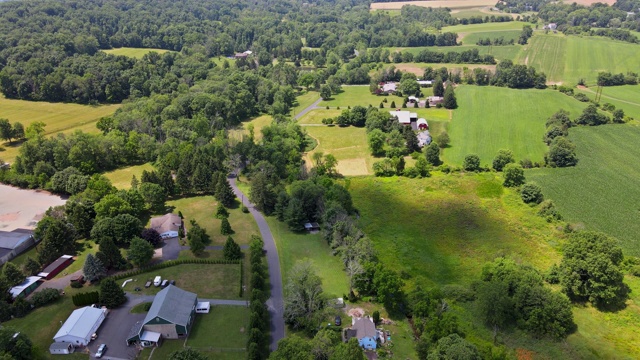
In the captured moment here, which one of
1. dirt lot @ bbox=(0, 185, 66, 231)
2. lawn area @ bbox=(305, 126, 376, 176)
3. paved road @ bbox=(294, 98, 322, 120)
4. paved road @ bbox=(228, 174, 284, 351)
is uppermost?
dirt lot @ bbox=(0, 185, 66, 231)

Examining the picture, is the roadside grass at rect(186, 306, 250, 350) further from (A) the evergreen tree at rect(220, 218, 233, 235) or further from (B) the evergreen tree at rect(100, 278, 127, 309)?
(A) the evergreen tree at rect(220, 218, 233, 235)

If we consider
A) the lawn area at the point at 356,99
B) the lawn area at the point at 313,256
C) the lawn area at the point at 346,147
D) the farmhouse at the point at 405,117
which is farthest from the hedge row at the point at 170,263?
the lawn area at the point at 356,99

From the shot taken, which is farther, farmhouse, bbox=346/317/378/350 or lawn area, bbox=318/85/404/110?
lawn area, bbox=318/85/404/110

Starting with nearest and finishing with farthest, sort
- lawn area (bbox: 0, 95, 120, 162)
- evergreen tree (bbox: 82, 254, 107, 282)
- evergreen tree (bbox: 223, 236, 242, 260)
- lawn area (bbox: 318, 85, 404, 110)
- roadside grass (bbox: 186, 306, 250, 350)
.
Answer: roadside grass (bbox: 186, 306, 250, 350) < evergreen tree (bbox: 82, 254, 107, 282) < evergreen tree (bbox: 223, 236, 242, 260) < lawn area (bbox: 0, 95, 120, 162) < lawn area (bbox: 318, 85, 404, 110)

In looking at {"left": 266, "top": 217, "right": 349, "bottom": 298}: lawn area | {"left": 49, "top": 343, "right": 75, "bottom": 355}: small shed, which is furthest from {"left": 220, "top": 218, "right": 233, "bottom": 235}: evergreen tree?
{"left": 49, "top": 343, "right": 75, "bottom": 355}: small shed

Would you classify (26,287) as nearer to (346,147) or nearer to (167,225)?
(167,225)

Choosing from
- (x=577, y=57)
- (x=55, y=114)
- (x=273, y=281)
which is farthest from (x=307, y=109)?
(x=577, y=57)

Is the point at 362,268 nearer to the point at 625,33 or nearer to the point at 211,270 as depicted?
the point at 211,270
